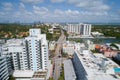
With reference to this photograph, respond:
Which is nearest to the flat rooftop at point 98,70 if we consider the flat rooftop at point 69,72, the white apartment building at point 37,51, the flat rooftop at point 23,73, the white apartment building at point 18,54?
the flat rooftop at point 69,72

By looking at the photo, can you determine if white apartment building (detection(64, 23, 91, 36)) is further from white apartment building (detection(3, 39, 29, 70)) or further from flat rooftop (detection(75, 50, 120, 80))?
white apartment building (detection(3, 39, 29, 70))

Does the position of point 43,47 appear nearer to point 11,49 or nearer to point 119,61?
point 11,49

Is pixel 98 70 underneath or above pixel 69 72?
above

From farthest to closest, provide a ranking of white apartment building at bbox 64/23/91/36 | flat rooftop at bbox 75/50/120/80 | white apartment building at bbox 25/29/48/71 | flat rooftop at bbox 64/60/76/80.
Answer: white apartment building at bbox 64/23/91/36
white apartment building at bbox 25/29/48/71
flat rooftop at bbox 64/60/76/80
flat rooftop at bbox 75/50/120/80

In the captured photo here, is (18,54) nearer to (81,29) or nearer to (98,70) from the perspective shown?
(98,70)

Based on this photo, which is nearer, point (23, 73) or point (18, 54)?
point (23, 73)

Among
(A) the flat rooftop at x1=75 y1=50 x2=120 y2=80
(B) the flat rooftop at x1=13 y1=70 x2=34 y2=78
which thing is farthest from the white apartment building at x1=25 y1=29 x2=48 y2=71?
(A) the flat rooftop at x1=75 y1=50 x2=120 y2=80

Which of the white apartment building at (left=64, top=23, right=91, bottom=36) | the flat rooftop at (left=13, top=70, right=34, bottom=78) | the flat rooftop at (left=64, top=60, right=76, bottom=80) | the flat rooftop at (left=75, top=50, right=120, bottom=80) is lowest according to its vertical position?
the flat rooftop at (left=64, top=60, right=76, bottom=80)

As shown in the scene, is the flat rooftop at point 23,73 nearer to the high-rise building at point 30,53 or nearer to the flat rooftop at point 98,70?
the high-rise building at point 30,53

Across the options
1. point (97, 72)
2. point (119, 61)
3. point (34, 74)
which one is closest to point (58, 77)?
point (34, 74)

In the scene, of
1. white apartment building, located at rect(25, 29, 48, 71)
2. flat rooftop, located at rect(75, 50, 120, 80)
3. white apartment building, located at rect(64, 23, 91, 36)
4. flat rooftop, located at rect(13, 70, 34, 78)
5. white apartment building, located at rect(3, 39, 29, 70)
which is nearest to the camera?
flat rooftop, located at rect(75, 50, 120, 80)

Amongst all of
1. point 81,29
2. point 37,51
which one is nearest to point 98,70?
point 37,51
